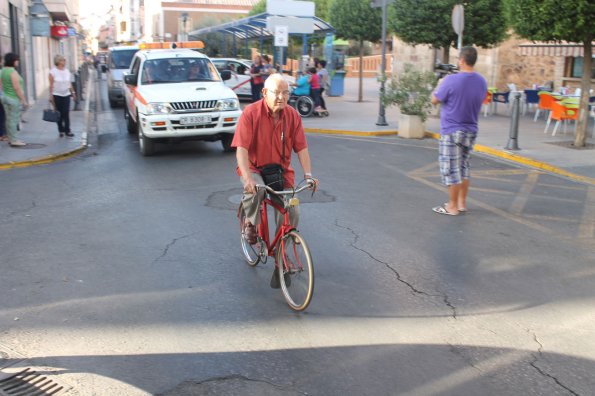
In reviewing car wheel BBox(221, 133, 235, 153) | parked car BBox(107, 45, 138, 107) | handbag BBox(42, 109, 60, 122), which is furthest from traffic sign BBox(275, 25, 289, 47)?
handbag BBox(42, 109, 60, 122)

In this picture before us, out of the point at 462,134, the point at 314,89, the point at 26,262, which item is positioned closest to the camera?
the point at 26,262

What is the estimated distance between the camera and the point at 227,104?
11453 millimetres

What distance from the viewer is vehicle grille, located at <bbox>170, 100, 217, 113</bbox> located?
11109 mm

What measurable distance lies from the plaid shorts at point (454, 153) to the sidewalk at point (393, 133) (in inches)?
136

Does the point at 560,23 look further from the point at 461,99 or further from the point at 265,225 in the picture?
the point at 265,225

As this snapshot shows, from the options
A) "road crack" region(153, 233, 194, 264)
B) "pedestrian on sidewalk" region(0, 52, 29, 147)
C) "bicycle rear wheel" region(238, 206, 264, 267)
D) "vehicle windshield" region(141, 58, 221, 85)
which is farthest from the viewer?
"vehicle windshield" region(141, 58, 221, 85)

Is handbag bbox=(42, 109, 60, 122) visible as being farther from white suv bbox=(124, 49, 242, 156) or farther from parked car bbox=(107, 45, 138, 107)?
parked car bbox=(107, 45, 138, 107)

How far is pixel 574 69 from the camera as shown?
920 inches

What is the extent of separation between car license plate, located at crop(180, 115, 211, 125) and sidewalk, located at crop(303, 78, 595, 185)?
504cm

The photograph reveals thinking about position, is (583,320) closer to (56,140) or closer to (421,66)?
(56,140)

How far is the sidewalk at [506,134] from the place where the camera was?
11.1 m

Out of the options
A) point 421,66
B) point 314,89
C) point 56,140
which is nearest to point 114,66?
point 314,89

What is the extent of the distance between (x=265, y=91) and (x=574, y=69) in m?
21.8

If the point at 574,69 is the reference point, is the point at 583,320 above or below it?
below
